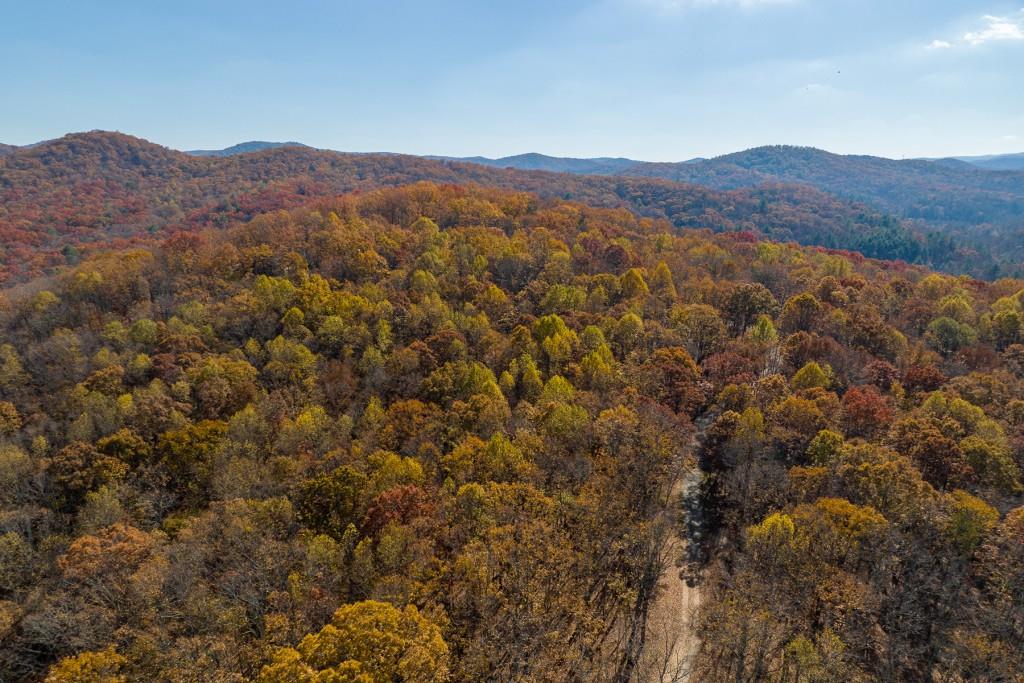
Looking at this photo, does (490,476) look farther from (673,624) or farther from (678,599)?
(673,624)

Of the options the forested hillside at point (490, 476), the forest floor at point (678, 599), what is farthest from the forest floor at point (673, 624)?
the forested hillside at point (490, 476)

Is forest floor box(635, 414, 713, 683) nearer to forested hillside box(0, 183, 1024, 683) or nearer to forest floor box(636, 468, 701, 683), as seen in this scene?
forest floor box(636, 468, 701, 683)

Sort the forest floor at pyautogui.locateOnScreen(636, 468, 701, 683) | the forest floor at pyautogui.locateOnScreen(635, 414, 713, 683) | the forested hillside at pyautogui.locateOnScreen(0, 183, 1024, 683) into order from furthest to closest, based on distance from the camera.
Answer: the forest floor at pyautogui.locateOnScreen(635, 414, 713, 683) → the forest floor at pyautogui.locateOnScreen(636, 468, 701, 683) → the forested hillside at pyautogui.locateOnScreen(0, 183, 1024, 683)

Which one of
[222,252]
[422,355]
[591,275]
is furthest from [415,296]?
[222,252]

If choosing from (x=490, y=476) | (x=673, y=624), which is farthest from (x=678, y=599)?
(x=490, y=476)

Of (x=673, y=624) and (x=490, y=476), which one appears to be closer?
(x=673, y=624)

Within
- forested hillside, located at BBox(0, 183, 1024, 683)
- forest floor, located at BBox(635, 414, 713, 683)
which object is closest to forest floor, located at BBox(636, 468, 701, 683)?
forest floor, located at BBox(635, 414, 713, 683)

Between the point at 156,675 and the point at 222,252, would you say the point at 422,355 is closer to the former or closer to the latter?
the point at 156,675

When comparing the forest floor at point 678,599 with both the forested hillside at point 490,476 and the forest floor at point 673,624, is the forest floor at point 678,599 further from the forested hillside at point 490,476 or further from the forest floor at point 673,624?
the forested hillside at point 490,476

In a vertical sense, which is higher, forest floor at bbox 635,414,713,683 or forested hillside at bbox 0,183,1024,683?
forested hillside at bbox 0,183,1024,683
